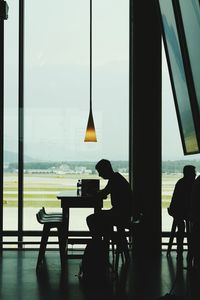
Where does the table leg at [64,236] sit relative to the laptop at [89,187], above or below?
below

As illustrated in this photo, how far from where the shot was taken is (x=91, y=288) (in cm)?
528

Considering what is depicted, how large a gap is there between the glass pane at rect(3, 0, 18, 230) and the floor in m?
0.95

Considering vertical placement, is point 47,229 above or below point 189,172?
below

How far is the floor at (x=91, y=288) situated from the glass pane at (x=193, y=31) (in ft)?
7.04

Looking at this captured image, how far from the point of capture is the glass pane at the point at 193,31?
3.67 meters

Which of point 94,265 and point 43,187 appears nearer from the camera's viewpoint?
point 94,265

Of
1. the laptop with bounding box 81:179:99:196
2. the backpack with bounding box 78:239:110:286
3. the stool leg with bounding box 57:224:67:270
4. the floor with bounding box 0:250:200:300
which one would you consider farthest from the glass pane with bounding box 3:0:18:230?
the backpack with bounding box 78:239:110:286

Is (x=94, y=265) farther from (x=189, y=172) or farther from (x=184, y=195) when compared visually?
(x=189, y=172)

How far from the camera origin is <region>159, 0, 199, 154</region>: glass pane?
15.8ft

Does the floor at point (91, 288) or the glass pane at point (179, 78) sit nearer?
the glass pane at point (179, 78)

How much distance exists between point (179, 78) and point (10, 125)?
11.5ft

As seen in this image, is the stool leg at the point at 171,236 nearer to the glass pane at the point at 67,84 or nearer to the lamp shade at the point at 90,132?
the glass pane at the point at 67,84

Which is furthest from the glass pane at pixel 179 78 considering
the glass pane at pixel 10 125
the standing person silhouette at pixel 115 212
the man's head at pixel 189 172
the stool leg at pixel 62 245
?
the glass pane at pixel 10 125

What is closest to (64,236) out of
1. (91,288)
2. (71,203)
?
(71,203)
